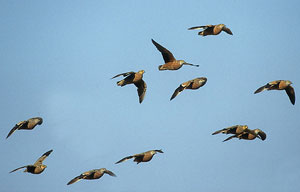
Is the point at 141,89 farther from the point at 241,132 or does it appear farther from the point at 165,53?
the point at 241,132

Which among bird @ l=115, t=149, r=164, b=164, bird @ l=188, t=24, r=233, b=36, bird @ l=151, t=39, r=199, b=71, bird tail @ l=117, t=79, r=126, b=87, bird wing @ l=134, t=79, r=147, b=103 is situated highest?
bird @ l=188, t=24, r=233, b=36

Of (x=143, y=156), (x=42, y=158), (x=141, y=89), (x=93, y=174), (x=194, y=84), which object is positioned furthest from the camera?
(x=141, y=89)

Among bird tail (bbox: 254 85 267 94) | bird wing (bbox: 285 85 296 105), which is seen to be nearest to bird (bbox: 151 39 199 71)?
bird tail (bbox: 254 85 267 94)

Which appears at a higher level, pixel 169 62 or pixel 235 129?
pixel 169 62

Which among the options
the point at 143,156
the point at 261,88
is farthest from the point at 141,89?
the point at 261,88

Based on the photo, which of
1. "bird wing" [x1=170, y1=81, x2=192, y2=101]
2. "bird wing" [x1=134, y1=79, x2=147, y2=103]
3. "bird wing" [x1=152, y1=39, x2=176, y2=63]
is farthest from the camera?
"bird wing" [x1=134, y1=79, x2=147, y2=103]

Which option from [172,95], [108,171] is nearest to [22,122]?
[108,171]

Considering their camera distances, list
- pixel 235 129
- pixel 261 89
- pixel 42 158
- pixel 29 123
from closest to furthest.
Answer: pixel 235 129, pixel 29 123, pixel 261 89, pixel 42 158

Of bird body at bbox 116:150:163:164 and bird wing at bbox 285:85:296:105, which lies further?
bird wing at bbox 285:85:296:105

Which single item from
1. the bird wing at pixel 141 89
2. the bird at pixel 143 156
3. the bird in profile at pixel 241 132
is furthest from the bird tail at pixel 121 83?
the bird in profile at pixel 241 132

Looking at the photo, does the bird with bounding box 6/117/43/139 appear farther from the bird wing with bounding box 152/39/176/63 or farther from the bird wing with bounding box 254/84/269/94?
the bird wing with bounding box 254/84/269/94

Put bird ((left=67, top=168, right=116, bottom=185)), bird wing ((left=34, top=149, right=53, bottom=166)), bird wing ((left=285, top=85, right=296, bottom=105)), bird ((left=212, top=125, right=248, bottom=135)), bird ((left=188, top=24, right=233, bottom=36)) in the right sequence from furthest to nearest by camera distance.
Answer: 1. bird wing ((left=285, top=85, right=296, bottom=105))
2. bird wing ((left=34, top=149, right=53, bottom=166))
3. bird ((left=188, top=24, right=233, bottom=36))
4. bird ((left=212, top=125, right=248, bottom=135))
5. bird ((left=67, top=168, right=116, bottom=185))

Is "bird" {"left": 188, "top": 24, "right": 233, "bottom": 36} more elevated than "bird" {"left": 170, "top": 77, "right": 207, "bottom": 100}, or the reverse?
"bird" {"left": 188, "top": 24, "right": 233, "bottom": 36}

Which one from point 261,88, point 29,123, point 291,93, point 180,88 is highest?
point 29,123
